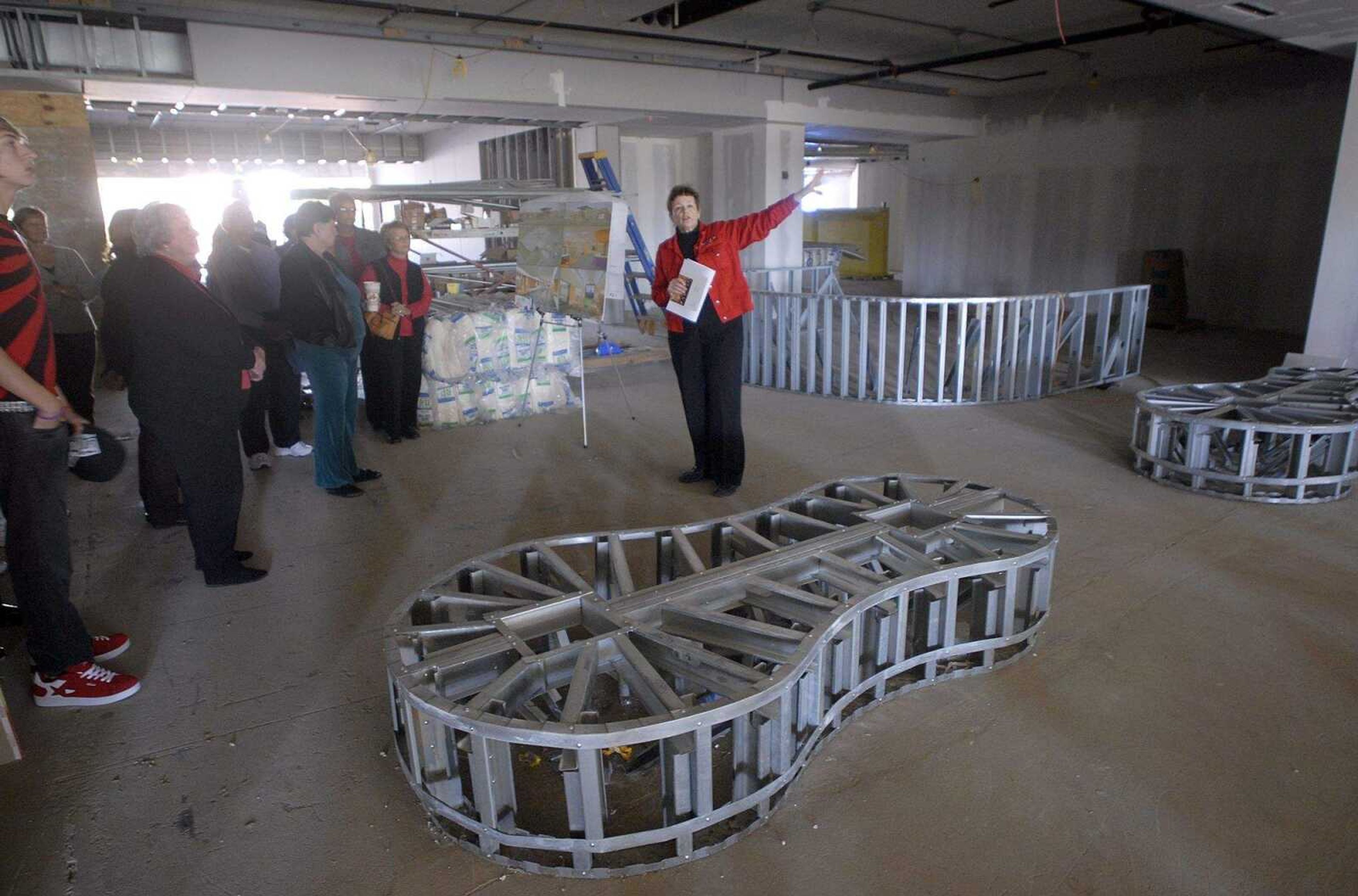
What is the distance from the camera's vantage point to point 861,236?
21.2 m

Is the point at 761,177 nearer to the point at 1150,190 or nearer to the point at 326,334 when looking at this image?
the point at 1150,190

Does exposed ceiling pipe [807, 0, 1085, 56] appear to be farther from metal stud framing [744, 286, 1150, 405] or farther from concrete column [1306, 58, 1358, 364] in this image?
concrete column [1306, 58, 1358, 364]

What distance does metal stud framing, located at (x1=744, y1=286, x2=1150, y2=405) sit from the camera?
24.5 ft

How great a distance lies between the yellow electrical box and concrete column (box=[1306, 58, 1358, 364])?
1333cm

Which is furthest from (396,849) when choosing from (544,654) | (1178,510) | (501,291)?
(501,291)

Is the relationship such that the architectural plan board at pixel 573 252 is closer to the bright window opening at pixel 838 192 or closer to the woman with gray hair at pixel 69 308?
the woman with gray hair at pixel 69 308

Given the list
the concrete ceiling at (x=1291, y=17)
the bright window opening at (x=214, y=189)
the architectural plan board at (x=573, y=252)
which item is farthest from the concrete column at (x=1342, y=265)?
the bright window opening at (x=214, y=189)

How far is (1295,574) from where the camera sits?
3.96 m

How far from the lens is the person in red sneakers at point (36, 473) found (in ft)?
8.72

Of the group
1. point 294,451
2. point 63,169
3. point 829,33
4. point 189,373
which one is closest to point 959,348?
point 829,33

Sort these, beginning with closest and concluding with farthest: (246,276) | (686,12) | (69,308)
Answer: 1. (246,276)
2. (69,308)
3. (686,12)

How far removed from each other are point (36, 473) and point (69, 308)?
339 cm

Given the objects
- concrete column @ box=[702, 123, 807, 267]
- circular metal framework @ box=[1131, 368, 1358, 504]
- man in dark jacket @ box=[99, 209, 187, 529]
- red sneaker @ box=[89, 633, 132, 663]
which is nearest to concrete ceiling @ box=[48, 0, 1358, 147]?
concrete column @ box=[702, 123, 807, 267]

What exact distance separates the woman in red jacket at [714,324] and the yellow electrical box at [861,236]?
16.4 metres
